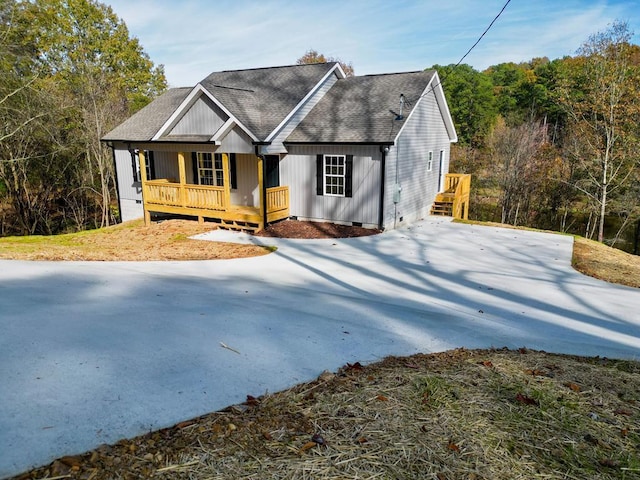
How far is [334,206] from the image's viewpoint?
50.3ft

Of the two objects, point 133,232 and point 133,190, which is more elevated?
point 133,190

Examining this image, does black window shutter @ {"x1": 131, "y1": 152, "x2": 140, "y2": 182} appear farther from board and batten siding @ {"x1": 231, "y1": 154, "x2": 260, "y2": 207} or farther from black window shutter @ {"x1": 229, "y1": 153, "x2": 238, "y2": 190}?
board and batten siding @ {"x1": 231, "y1": 154, "x2": 260, "y2": 207}

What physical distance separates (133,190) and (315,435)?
19218 mm

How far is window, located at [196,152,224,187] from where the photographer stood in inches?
668

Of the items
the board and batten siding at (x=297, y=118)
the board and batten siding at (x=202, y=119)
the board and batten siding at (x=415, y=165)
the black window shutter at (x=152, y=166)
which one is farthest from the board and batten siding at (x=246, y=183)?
the board and batten siding at (x=415, y=165)

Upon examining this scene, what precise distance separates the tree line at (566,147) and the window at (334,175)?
25.2 ft

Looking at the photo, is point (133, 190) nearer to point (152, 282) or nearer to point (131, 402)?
point (152, 282)

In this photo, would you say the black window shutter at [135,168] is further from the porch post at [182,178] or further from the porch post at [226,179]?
the porch post at [226,179]

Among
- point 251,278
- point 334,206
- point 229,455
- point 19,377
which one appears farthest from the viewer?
point 334,206

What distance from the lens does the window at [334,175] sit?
14.8 meters

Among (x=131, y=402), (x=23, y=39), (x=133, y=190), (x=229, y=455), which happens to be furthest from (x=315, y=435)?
(x=23, y=39)

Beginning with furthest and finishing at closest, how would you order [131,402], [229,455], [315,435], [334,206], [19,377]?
[334,206] < [19,377] < [131,402] < [315,435] < [229,455]

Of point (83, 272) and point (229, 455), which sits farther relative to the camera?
point (83, 272)

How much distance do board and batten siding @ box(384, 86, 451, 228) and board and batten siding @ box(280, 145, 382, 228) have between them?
528 millimetres
